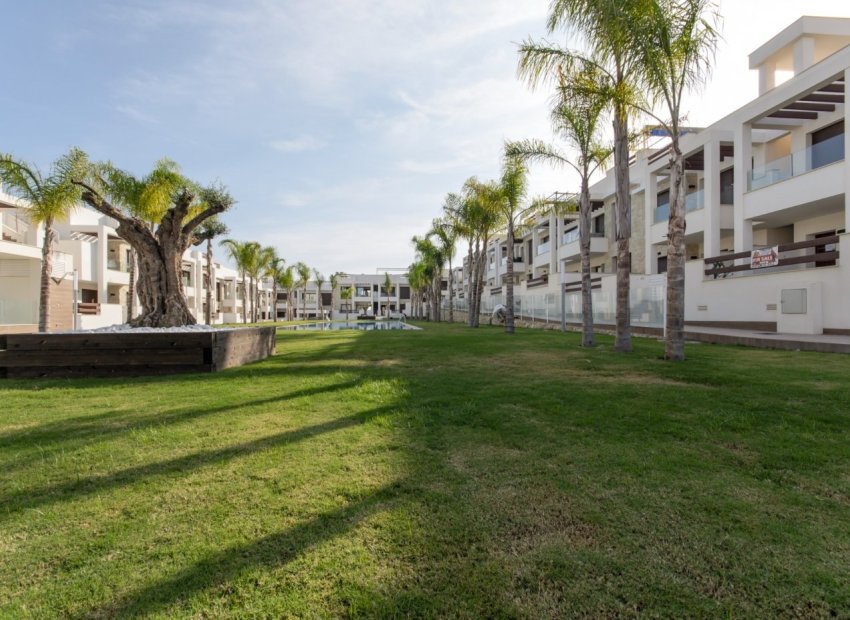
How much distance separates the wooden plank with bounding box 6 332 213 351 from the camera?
7.84 m

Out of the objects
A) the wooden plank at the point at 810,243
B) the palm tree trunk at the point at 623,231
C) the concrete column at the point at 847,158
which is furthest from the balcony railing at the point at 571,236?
the palm tree trunk at the point at 623,231

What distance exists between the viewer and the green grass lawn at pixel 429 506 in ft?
6.52

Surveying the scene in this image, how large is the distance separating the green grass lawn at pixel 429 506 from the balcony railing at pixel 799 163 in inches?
556

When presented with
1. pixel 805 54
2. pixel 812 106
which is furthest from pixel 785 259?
pixel 805 54

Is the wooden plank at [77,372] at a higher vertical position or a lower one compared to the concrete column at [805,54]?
lower

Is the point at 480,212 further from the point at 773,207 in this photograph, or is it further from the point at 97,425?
the point at 97,425

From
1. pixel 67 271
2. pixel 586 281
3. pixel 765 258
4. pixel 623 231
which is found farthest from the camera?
pixel 67 271

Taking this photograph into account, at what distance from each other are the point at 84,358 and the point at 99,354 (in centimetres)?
27

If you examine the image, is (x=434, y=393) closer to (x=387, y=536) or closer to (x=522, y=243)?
(x=387, y=536)

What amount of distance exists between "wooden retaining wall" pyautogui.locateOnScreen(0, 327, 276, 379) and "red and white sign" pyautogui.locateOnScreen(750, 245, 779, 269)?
17.7m

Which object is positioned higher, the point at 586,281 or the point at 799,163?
the point at 799,163

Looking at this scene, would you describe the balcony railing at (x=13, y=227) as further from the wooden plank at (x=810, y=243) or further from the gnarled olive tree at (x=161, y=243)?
the wooden plank at (x=810, y=243)

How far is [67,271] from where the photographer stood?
26.2 m

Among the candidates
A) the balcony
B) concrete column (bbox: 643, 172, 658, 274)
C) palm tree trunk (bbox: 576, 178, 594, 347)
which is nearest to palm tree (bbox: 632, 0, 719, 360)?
palm tree trunk (bbox: 576, 178, 594, 347)
